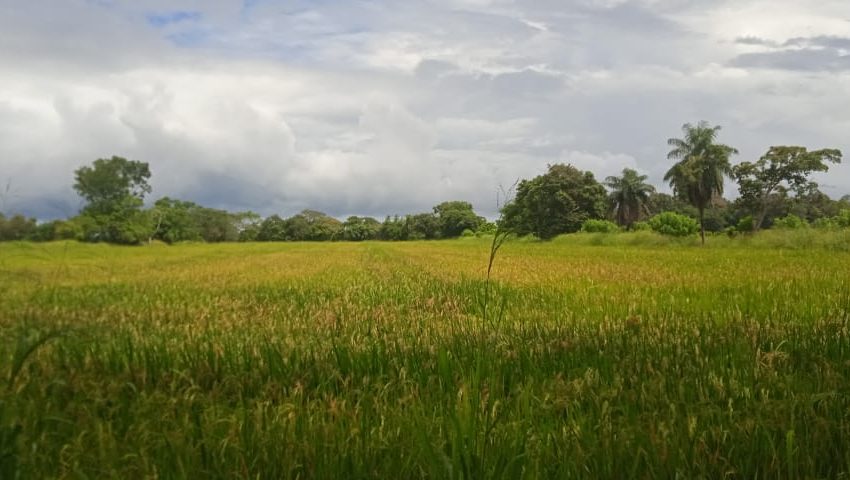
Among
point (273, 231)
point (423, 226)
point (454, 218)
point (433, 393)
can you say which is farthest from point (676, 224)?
point (273, 231)

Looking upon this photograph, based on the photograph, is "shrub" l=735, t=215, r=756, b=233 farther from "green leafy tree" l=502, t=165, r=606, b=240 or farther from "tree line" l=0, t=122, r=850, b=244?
"green leafy tree" l=502, t=165, r=606, b=240

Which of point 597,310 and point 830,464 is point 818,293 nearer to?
point 597,310

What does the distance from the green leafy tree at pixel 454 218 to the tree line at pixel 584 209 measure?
0.45 feet

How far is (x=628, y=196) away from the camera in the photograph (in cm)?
9331

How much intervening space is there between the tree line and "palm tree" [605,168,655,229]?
0.16 m

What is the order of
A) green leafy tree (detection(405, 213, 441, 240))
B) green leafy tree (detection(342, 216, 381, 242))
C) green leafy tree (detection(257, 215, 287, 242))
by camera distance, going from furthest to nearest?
green leafy tree (detection(257, 215, 287, 242)) → green leafy tree (detection(342, 216, 381, 242)) → green leafy tree (detection(405, 213, 441, 240))

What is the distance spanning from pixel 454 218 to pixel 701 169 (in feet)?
108

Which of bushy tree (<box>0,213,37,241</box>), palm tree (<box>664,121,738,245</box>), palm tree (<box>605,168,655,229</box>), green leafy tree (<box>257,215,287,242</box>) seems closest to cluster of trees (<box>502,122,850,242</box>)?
palm tree (<box>664,121,738,245</box>)

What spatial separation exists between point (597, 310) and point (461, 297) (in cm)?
251

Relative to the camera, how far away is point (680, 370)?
373cm

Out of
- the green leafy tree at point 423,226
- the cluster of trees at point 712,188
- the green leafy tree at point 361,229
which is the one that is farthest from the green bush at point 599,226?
the green leafy tree at point 361,229

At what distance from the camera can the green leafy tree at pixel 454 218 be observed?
74625 mm

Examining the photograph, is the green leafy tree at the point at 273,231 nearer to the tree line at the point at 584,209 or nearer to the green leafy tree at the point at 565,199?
the tree line at the point at 584,209

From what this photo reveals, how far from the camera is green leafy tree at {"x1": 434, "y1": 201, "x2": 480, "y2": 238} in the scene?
74625mm
